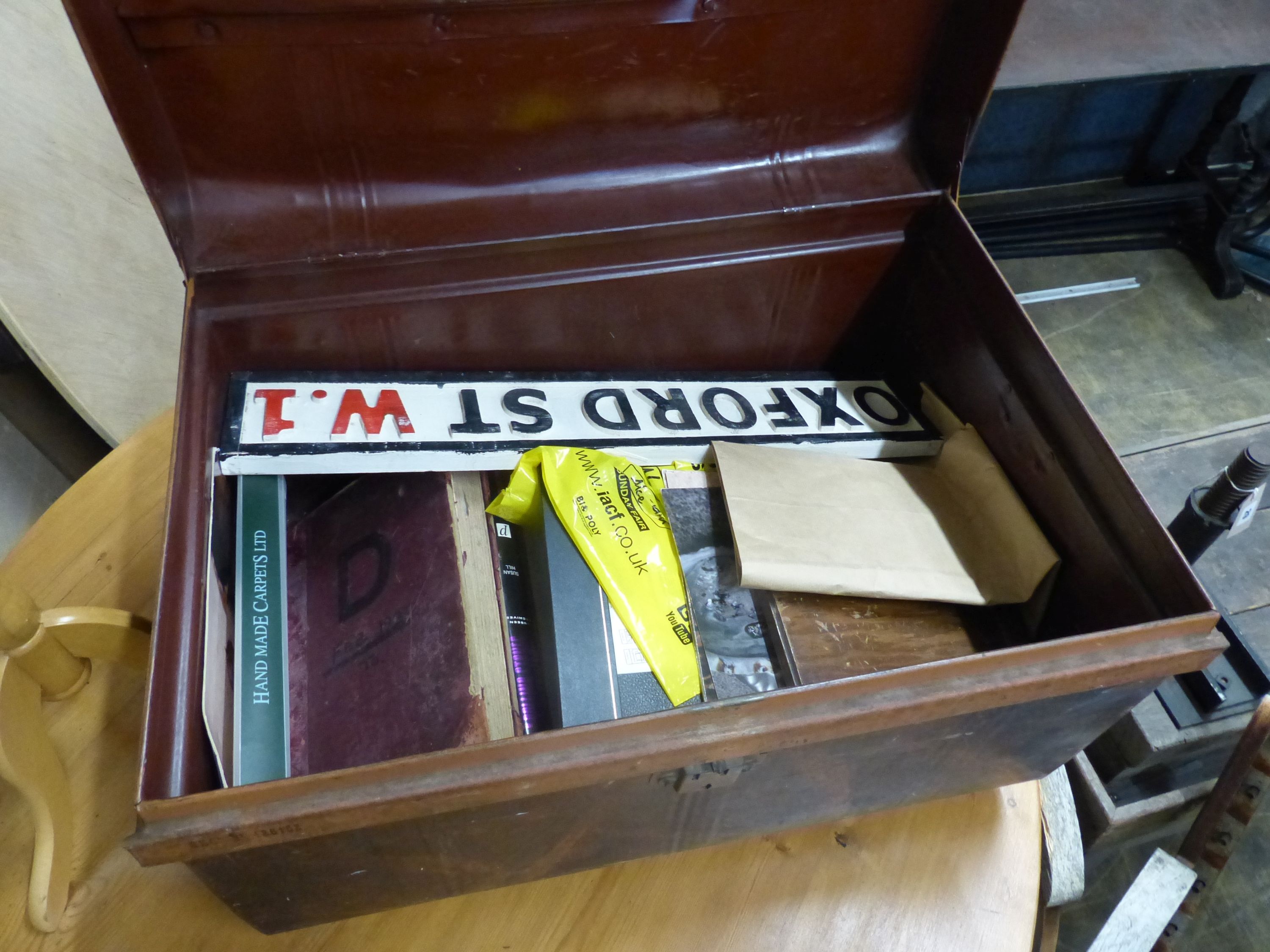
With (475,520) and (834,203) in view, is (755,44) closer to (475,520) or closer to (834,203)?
(834,203)

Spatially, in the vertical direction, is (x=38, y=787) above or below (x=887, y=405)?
below

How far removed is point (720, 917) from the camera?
596 mm

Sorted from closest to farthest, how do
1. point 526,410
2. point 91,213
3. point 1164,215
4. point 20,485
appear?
1. point 526,410
2. point 91,213
3. point 20,485
4. point 1164,215

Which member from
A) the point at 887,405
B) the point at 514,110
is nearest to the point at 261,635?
the point at 514,110

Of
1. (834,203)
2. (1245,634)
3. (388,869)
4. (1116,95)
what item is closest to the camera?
(388,869)

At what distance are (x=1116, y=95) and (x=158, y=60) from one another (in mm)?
1746

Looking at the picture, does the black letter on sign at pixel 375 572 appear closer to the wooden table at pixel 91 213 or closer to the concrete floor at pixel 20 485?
the wooden table at pixel 91 213

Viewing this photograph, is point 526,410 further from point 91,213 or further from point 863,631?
point 91,213

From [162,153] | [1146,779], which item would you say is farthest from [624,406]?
[1146,779]

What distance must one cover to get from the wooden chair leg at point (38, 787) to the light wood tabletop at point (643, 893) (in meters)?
0.01

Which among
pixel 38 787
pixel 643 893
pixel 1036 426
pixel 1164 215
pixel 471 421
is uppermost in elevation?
pixel 1164 215

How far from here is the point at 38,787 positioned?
0.57 meters

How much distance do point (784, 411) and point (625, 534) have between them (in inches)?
9.0

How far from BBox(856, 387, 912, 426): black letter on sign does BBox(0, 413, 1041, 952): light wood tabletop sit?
0.34 metres
